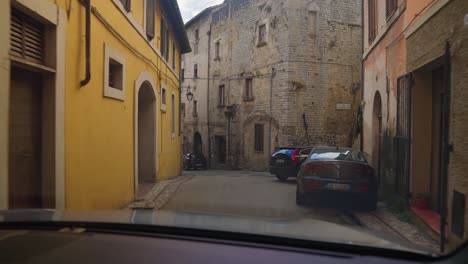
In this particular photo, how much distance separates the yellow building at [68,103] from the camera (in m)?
5.06

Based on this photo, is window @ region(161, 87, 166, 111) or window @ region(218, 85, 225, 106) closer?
window @ region(161, 87, 166, 111)

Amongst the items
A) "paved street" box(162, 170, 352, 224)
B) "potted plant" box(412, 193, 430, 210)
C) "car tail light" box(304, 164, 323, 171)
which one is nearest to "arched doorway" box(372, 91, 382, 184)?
"paved street" box(162, 170, 352, 224)

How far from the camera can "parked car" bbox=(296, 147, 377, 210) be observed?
9219mm

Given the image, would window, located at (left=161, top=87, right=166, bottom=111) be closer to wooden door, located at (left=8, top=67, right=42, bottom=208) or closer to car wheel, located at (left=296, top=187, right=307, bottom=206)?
car wheel, located at (left=296, top=187, right=307, bottom=206)

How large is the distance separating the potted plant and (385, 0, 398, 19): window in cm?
414

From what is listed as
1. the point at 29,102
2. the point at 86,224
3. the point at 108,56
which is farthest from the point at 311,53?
the point at 86,224

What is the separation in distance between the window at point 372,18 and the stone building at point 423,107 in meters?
0.03

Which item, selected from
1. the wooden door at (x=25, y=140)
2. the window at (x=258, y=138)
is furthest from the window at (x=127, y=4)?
the window at (x=258, y=138)

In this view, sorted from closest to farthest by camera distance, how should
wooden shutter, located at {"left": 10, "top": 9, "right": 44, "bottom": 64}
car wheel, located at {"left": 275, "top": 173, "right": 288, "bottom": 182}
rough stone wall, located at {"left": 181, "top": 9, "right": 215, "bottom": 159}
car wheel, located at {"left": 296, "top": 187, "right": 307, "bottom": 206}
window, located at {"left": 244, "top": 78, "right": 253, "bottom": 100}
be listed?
1. wooden shutter, located at {"left": 10, "top": 9, "right": 44, "bottom": 64}
2. car wheel, located at {"left": 296, "top": 187, "right": 307, "bottom": 206}
3. car wheel, located at {"left": 275, "top": 173, "right": 288, "bottom": 182}
4. window, located at {"left": 244, "top": 78, "right": 253, "bottom": 100}
5. rough stone wall, located at {"left": 181, "top": 9, "right": 215, "bottom": 159}

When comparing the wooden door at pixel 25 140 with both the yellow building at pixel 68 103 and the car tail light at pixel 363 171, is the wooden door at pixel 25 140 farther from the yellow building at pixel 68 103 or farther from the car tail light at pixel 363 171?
the car tail light at pixel 363 171

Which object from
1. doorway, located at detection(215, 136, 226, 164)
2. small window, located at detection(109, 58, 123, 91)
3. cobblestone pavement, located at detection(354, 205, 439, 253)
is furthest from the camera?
doorway, located at detection(215, 136, 226, 164)

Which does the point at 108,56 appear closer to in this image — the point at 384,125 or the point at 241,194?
the point at 241,194

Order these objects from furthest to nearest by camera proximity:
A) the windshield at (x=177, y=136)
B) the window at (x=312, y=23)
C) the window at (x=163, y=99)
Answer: the window at (x=312, y=23) → the window at (x=163, y=99) → the windshield at (x=177, y=136)

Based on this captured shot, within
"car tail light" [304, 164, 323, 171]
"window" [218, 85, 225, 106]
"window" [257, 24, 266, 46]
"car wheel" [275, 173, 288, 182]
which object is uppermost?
"window" [257, 24, 266, 46]
